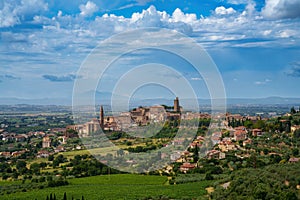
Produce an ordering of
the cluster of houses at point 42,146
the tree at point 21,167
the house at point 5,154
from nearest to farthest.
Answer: the tree at point 21,167
the house at point 5,154
the cluster of houses at point 42,146

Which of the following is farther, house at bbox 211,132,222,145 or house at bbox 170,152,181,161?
house at bbox 211,132,222,145

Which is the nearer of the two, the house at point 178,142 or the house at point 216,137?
the house at point 178,142

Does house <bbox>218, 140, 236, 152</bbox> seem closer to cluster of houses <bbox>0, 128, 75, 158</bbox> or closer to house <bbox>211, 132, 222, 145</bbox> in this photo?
house <bbox>211, 132, 222, 145</bbox>

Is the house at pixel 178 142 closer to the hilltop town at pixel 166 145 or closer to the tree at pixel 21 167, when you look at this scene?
the hilltop town at pixel 166 145

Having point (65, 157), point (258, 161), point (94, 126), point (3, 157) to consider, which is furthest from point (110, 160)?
point (94, 126)

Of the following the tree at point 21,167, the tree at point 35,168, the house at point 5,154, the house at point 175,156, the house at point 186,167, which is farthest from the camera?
the house at point 5,154

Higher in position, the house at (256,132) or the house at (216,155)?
the house at (256,132)

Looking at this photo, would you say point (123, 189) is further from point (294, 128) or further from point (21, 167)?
point (294, 128)

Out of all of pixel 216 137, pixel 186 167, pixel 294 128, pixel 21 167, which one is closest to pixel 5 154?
pixel 21 167

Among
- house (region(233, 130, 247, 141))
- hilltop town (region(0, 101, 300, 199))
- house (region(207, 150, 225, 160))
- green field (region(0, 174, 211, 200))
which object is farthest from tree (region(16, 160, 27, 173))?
house (region(233, 130, 247, 141))

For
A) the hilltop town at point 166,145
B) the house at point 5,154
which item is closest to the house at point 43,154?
the hilltop town at point 166,145
